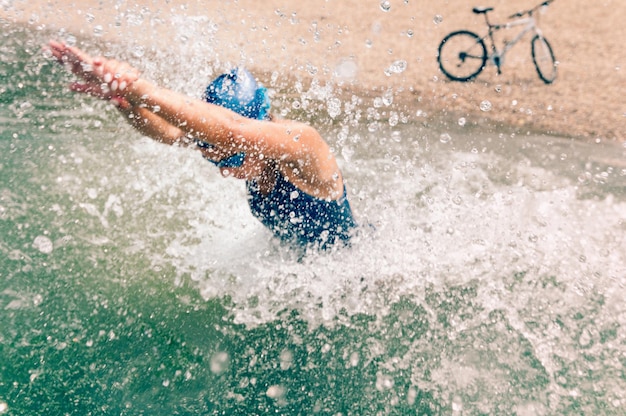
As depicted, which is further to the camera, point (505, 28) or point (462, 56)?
point (505, 28)

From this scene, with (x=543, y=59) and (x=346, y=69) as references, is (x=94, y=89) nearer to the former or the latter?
(x=346, y=69)

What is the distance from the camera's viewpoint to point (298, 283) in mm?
3314

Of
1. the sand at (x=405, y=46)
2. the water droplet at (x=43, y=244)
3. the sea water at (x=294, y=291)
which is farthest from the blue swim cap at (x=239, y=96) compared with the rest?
the sand at (x=405, y=46)

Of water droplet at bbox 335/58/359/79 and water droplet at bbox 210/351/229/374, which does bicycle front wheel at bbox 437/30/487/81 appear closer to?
water droplet at bbox 335/58/359/79

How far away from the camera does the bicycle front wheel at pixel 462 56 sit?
20.2 ft

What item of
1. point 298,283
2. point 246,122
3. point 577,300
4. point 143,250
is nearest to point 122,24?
point 143,250

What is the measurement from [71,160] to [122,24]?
124 inches

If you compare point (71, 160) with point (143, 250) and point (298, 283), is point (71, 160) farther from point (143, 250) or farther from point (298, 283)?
point (298, 283)

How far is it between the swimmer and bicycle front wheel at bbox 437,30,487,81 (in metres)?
3.88

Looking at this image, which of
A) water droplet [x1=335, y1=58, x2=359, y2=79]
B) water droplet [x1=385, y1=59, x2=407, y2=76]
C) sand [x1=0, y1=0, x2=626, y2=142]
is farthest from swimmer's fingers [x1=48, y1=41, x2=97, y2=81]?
water droplet [x1=385, y1=59, x2=407, y2=76]

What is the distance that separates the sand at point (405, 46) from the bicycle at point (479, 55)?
0.34ft

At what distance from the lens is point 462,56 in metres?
6.20

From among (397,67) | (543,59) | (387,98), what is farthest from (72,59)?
(543,59)

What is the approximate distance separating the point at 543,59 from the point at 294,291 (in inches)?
185
